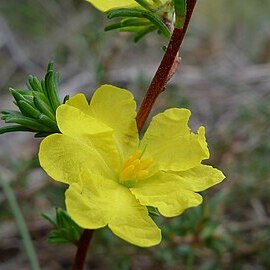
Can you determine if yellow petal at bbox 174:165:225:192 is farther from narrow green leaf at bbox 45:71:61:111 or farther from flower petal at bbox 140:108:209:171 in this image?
narrow green leaf at bbox 45:71:61:111

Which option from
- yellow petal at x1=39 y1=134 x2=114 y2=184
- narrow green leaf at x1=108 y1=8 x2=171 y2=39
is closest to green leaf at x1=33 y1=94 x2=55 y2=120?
yellow petal at x1=39 y1=134 x2=114 y2=184

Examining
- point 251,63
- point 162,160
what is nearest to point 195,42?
point 251,63

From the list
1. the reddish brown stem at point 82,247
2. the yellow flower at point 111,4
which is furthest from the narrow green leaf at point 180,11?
the reddish brown stem at point 82,247

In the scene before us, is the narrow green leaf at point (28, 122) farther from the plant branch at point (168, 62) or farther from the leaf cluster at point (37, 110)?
the plant branch at point (168, 62)

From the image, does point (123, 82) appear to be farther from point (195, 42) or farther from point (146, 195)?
point (146, 195)

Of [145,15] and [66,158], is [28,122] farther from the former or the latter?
[145,15]
